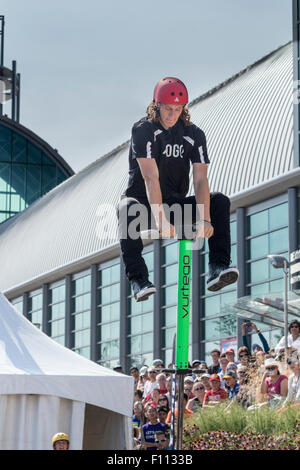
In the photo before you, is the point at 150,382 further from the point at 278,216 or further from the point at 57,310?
the point at 57,310

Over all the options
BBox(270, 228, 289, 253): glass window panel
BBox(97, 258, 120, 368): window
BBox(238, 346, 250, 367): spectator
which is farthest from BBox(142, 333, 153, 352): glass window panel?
BBox(238, 346, 250, 367): spectator

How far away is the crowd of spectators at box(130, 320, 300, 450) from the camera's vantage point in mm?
13547

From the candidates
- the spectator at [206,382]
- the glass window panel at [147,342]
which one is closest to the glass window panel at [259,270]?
the glass window panel at [147,342]

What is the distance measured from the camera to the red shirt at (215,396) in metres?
15.0

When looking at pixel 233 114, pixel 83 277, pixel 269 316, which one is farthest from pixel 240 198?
pixel 83 277

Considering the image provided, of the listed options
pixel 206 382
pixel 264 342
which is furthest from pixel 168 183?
pixel 264 342

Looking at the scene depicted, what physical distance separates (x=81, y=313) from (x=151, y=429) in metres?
25.8

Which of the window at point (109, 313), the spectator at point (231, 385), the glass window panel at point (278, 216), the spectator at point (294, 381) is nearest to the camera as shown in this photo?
the spectator at point (294, 381)

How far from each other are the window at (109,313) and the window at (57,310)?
431 cm

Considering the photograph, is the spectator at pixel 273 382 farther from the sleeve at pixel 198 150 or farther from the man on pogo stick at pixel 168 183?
the sleeve at pixel 198 150

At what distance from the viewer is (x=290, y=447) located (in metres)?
11.0

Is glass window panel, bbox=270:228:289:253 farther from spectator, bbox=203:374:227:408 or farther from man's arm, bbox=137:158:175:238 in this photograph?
man's arm, bbox=137:158:175:238

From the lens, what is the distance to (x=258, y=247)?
2712cm

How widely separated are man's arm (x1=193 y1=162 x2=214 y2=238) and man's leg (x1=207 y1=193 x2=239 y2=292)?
0.14 meters
